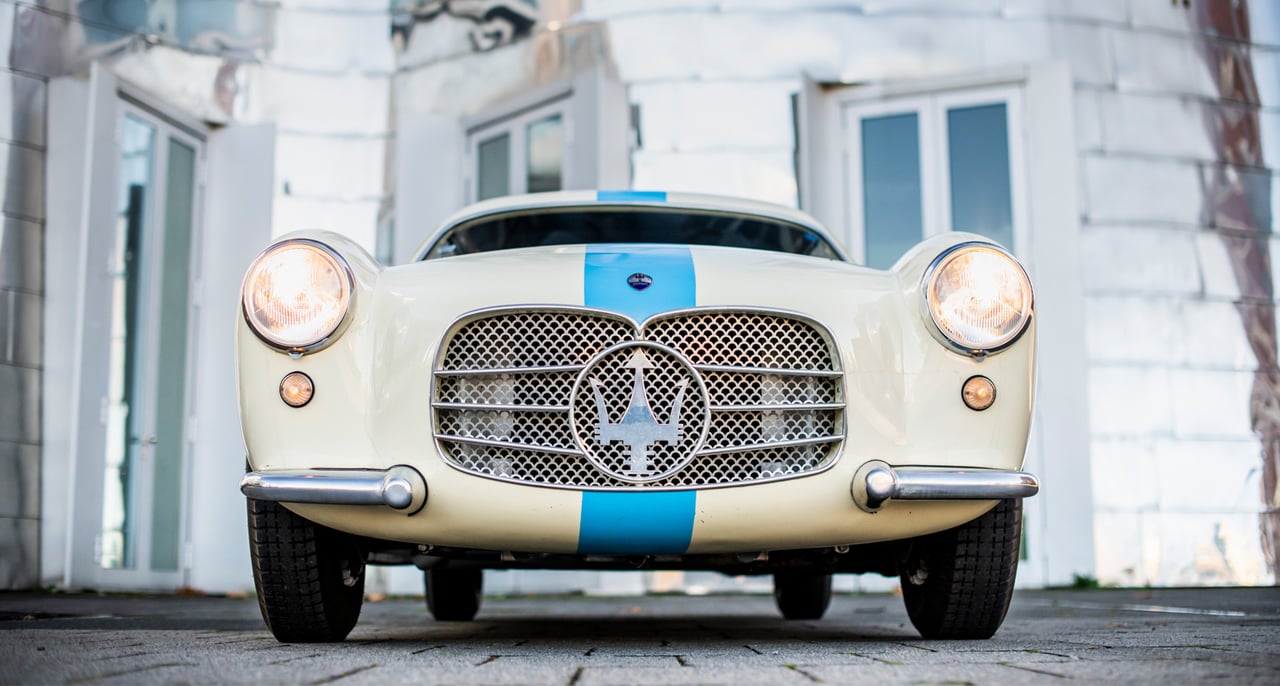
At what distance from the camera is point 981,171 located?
6.95 meters

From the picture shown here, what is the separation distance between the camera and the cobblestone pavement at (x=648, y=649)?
1.98 m

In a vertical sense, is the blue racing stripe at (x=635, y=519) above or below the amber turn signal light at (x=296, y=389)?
below

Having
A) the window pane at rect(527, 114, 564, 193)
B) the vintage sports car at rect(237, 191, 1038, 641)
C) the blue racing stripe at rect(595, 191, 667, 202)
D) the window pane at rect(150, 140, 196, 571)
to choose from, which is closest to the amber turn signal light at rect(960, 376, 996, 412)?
the vintage sports car at rect(237, 191, 1038, 641)

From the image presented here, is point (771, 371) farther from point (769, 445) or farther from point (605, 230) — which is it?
point (605, 230)

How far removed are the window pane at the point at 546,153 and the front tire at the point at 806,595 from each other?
3.26 meters

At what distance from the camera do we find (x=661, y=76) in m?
7.05

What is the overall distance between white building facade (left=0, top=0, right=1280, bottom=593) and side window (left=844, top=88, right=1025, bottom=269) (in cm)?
2

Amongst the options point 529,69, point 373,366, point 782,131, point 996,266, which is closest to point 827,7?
point 782,131

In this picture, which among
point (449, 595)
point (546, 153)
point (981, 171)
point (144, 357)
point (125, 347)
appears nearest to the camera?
point (449, 595)

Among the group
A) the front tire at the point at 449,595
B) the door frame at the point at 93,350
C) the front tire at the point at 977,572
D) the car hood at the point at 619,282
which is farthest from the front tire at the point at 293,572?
the door frame at the point at 93,350

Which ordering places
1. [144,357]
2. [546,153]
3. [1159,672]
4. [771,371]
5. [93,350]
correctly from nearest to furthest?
1. [1159,672]
2. [771,371]
3. [93,350]
4. [144,357]
5. [546,153]

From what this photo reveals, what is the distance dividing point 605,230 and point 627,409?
54.5 inches

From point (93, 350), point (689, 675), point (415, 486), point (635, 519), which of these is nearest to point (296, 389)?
point (415, 486)

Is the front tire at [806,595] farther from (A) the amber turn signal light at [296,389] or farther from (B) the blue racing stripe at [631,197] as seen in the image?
(A) the amber turn signal light at [296,389]
